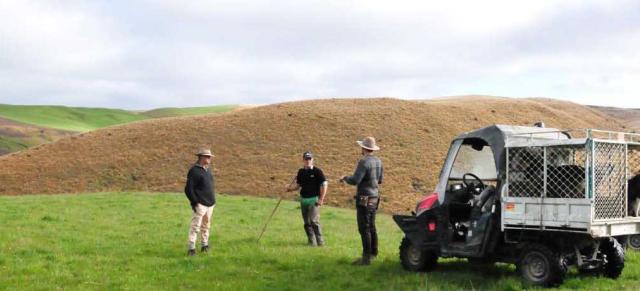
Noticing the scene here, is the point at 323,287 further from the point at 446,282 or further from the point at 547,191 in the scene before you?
the point at 547,191

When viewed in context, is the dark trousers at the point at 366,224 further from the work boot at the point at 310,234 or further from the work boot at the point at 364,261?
the work boot at the point at 310,234

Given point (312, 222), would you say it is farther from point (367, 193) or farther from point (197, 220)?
point (367, 193)

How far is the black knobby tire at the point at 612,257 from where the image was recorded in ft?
32.8

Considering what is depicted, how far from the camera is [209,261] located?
1250cm

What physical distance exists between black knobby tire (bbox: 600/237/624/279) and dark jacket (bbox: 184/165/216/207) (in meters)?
7.21

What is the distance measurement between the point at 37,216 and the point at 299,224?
26.4 ft

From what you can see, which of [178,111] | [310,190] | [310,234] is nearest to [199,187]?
[310,190]

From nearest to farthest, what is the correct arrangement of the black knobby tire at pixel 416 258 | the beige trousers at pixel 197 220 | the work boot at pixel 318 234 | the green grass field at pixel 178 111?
the black knobby tire at pixel 416 258 < the beige trousers at pixel 197 220 < the work boot at pixel 318 234 < the green grass field at pixel 178 111

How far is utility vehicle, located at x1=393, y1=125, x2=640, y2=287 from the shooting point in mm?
9164

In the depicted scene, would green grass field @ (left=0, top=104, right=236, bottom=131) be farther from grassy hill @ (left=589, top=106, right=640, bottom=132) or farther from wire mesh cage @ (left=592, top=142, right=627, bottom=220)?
wire mesh cage @ (left=592, top=142, right=627, bottom=220)

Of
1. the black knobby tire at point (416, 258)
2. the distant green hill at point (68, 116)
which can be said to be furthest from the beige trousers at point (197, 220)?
the distant green hill at point (68, 116)

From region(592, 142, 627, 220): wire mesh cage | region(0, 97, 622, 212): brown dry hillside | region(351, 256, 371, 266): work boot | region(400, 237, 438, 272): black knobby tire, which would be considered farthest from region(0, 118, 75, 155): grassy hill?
region(592, 142, 627, 220): wire mesh cage

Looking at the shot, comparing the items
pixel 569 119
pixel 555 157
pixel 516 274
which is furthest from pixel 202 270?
pixel 569 119

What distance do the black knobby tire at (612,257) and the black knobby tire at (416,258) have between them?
2.58 m
